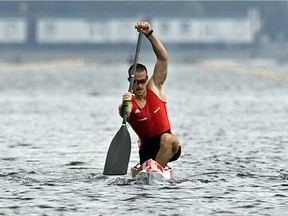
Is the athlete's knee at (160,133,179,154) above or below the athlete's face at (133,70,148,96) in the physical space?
below

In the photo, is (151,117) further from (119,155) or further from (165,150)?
(119,155)

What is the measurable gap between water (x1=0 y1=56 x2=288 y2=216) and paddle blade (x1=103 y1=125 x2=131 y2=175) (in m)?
0.11

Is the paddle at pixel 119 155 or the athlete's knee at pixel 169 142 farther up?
the athlete's knee at pixel 169 142

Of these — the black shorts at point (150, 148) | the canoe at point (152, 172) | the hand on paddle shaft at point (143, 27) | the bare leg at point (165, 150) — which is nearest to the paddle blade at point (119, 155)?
the black shorts at point (150, 148)

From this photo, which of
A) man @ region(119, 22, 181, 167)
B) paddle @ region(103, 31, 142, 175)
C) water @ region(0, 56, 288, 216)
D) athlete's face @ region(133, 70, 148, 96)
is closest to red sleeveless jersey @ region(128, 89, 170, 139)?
man @ region(119, 22, 181, 167)

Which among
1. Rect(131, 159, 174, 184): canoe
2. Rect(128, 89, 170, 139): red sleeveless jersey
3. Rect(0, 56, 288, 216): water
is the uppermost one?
Rect(128, 89, 170, 139): red sleeveless jersey

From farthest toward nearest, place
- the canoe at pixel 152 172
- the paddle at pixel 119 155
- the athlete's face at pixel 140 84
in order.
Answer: the paddle at pixel 119 155, the athlete's face at pixel 140 84, the canoe at pixel 152 172

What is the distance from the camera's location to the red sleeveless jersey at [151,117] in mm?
12891

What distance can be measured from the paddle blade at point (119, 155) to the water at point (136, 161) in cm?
11

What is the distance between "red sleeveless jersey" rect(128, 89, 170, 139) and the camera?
12.9 m

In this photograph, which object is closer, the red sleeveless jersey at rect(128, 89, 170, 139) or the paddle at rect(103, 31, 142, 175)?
the red sleeveless jersey at rect(128, 89, 170, 139)

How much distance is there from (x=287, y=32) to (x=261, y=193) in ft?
497

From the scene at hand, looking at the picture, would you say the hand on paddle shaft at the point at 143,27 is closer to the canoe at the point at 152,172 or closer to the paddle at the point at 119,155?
the paddle at the point at 119,155

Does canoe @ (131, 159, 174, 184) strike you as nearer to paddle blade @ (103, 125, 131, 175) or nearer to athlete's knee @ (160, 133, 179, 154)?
athlete's knee @ (160, 133, 179, 154)
